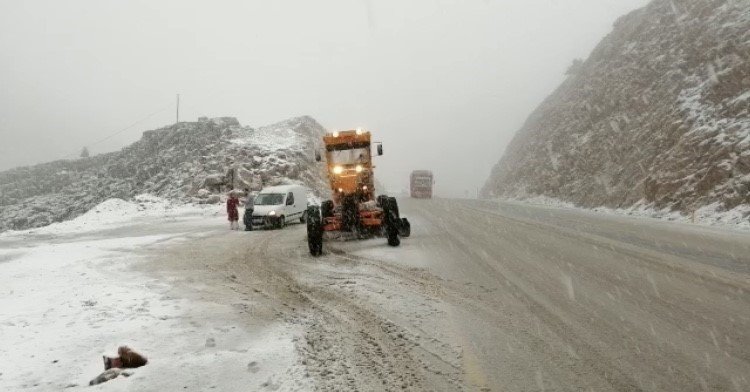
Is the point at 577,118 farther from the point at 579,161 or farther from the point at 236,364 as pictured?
the point at 236,364

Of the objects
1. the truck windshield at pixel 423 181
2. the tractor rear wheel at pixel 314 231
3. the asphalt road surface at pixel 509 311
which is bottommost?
the asphalt road surface at pixel 509 311

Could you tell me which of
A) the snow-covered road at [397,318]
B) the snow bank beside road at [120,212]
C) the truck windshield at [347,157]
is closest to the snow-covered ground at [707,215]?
the snow-covered road at [397,318]

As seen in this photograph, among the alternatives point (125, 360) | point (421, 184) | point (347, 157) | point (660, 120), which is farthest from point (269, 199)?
point (421, 184)

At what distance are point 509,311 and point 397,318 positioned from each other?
59.9 inches

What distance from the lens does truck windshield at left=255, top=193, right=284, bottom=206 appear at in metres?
21.1

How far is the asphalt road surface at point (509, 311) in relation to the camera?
412 cm

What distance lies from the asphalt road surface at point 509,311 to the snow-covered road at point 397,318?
3cm

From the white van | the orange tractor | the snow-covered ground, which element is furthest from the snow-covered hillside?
the snow-covered ground

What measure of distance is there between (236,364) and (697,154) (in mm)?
24593

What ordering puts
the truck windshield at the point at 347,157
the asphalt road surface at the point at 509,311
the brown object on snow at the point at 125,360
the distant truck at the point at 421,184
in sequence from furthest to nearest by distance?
the distant truck at the point at 421,184, the truck windshield at the point at 347,157, the brown object on snow at the point at 125,360, the asphalt road surface at the point at 509,311

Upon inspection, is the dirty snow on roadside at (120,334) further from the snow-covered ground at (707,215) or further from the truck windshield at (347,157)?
the snow-covered ground at (707,215)

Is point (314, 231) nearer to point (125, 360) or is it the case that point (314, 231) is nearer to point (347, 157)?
point (347, 157)

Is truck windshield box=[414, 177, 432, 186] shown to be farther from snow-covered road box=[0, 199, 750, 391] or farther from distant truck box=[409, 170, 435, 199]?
snow-covered road box=[0, 199, 750, 391]

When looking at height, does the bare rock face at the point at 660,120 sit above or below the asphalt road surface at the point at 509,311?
above
